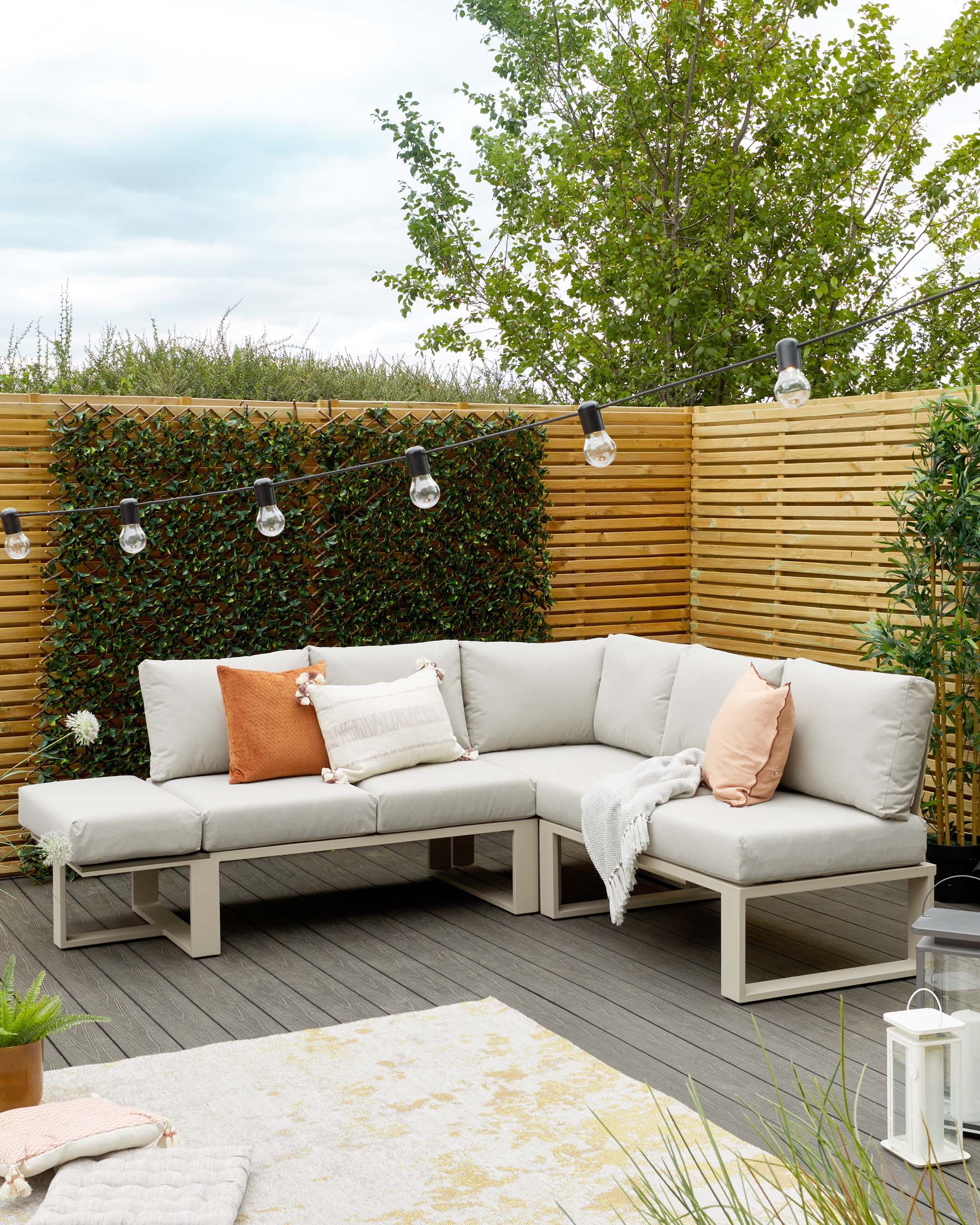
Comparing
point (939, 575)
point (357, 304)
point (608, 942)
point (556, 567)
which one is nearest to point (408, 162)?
point (357, 304)

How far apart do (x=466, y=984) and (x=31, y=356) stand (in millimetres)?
5181

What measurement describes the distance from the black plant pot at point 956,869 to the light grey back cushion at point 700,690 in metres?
1.10

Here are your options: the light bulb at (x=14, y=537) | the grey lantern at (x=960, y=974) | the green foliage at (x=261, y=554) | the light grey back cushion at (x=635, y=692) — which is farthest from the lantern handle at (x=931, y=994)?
the green foliage at (x=261, y=554)

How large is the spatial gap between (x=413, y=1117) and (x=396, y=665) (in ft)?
8.65

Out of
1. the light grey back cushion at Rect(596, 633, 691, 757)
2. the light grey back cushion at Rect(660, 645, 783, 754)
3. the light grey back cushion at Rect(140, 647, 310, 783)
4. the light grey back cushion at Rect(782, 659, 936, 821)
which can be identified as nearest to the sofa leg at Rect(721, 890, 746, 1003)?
the light grey back cushion at Rect(782, 659, 936, 821)

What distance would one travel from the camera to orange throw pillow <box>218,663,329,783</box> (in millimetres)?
5344

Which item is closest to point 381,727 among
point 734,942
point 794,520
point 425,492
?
point 425,492

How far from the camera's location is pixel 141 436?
6098 millimetres

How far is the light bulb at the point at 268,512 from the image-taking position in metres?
4.61

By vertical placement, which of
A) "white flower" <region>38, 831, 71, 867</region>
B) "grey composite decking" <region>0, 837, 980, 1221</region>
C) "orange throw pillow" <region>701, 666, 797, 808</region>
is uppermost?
"orange throw pillow" <region>701, 666, 797, 808</region>

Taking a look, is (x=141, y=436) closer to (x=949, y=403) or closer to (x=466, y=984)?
(x=466, y=984)

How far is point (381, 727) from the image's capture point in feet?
17.9

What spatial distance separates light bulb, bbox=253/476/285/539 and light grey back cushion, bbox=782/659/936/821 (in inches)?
78.6

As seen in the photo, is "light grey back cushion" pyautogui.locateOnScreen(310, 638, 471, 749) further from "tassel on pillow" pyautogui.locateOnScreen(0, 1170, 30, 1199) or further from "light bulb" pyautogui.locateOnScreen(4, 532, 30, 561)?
"tassel on pillow" pyautogui.locateOnScreen(0, 1170, 30, 1199)
